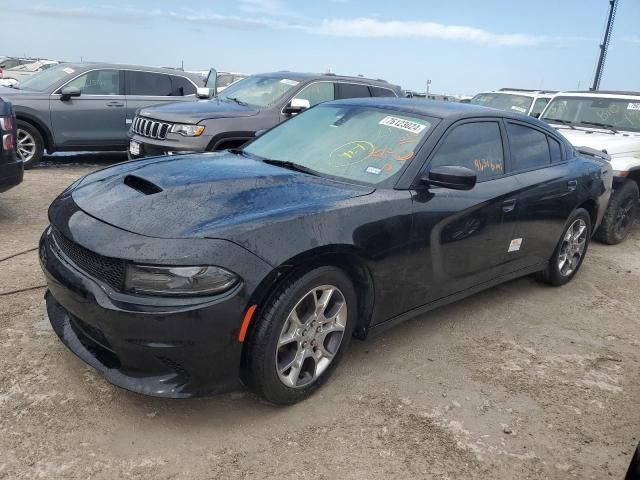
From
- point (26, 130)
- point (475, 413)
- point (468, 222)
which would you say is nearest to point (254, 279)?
point (475, 413)

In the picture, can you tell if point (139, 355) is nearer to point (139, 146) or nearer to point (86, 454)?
point (86, 454)

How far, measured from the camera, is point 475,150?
383 centimetres

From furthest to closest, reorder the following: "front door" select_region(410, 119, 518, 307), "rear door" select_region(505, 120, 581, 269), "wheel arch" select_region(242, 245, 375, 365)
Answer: "rear door" select_region(505, 120, 581, 269) < "front door" select_region(410, 119, 518, 307) < "wheel arch" select_region(242, 245, 375, 365)

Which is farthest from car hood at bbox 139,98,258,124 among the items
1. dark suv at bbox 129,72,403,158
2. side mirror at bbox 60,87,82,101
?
side mirror at bbox 60,87,82,101

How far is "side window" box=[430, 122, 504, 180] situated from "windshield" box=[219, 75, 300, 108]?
3980 mm

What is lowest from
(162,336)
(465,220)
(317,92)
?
(162,336)

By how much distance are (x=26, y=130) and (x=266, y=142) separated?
5.77 m

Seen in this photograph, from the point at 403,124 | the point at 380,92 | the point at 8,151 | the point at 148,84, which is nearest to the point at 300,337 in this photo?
the point at 403,124

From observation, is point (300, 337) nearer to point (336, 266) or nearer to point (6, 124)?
point (336, 266)

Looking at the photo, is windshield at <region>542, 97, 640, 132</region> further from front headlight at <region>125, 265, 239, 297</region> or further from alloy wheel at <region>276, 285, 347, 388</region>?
front headlight at <region>125, 265, 239, 297</region>

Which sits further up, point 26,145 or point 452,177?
point 452,177

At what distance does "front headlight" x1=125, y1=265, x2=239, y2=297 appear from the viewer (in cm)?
240

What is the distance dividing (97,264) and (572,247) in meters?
4.19

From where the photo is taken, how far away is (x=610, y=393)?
3.33 metres
